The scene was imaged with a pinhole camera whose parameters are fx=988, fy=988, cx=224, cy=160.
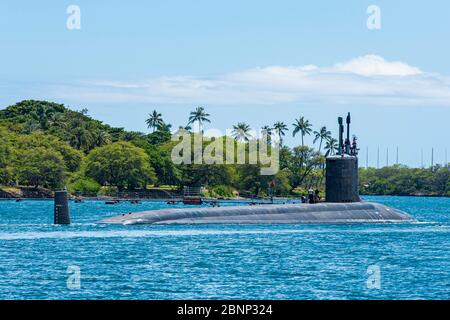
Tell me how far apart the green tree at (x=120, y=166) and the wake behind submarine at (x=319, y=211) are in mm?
97027

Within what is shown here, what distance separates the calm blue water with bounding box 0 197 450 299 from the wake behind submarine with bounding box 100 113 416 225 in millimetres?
→ 798

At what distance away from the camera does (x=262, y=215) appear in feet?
215

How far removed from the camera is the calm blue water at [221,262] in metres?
36.0

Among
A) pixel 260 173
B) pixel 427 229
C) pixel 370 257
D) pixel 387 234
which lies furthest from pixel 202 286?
pixel 260 173

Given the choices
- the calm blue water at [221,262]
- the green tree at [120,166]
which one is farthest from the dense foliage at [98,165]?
the calm blue water at [221,262]

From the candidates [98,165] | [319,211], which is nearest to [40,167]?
[98,165]

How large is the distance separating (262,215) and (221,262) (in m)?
20.5

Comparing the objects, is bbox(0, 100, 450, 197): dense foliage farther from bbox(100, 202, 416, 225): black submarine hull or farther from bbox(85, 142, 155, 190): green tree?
bbox(100, 202, 416, 225): black submarine hull

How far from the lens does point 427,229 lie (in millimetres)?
72938

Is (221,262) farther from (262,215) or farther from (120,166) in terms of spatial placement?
(120,166)

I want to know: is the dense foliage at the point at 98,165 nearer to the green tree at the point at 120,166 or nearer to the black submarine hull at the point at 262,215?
the green tree at the point at 120,166

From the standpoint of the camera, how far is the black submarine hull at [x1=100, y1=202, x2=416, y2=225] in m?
62.5

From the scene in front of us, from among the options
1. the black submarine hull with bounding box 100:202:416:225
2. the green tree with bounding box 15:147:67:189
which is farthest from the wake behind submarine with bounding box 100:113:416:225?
the green tree with bounding box 15:147:67:189
